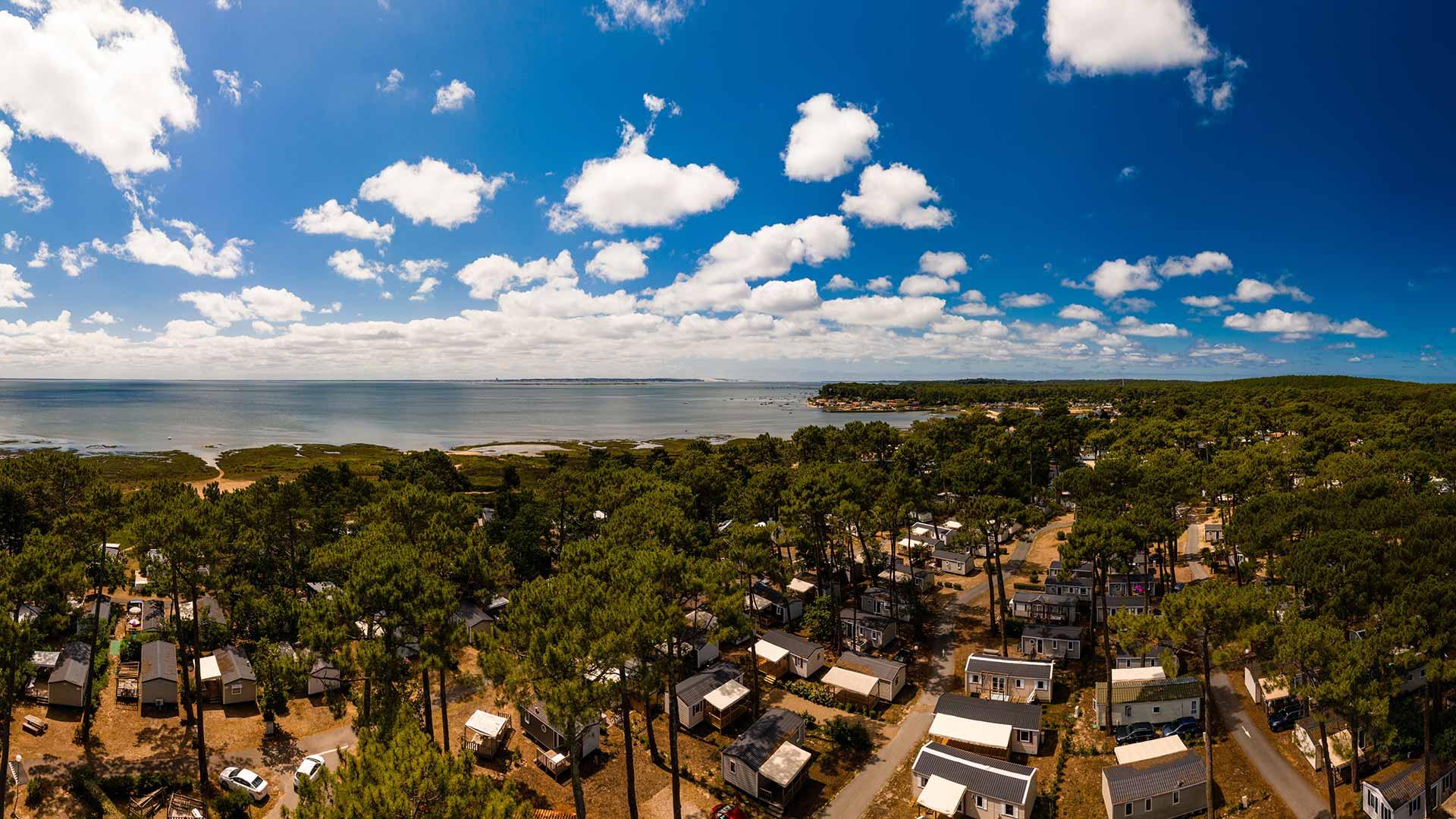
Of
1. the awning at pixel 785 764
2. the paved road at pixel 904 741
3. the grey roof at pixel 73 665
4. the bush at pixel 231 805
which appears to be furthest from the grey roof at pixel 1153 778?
the grey roof at pixel 73 665

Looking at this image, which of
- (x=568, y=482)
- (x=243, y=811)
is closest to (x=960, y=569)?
(x=568, y=482)

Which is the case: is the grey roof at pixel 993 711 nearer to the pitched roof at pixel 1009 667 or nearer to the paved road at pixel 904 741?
the paved road at pixel 904 741

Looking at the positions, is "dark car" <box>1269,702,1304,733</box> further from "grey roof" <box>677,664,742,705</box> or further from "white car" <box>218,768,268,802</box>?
"white car" <box>218,768,268,802</box>

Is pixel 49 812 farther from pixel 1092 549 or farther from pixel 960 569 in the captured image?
pixel 960 569

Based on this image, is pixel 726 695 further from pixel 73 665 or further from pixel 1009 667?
pixel 73 665

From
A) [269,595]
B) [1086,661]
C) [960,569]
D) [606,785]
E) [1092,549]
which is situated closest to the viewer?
[606,785]

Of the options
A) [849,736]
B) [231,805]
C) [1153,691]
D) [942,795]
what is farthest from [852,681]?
[231,805]
